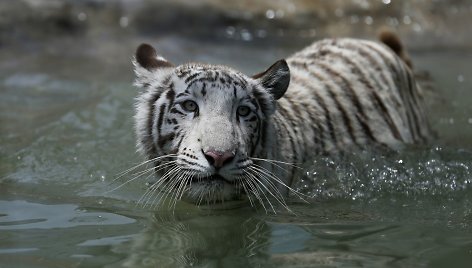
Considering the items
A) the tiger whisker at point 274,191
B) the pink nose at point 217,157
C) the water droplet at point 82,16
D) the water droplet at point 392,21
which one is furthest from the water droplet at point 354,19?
the pink nose at point 217,157

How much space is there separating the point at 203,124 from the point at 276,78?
529mm

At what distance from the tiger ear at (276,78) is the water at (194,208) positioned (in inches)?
19.4

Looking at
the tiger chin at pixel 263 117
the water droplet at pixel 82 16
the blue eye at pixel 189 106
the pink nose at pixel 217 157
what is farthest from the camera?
the water droplet at pixel 82 16

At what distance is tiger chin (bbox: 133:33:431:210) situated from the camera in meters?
3.44

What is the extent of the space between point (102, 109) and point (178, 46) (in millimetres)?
2016

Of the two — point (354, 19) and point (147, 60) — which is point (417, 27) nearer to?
point (354, 19)

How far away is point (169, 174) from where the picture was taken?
3.57 metres

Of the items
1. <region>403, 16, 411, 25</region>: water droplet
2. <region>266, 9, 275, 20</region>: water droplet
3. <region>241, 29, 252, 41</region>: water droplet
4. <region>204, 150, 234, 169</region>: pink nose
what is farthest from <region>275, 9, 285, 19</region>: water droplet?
<region>204, 150, 234, 169</region>: pink nose

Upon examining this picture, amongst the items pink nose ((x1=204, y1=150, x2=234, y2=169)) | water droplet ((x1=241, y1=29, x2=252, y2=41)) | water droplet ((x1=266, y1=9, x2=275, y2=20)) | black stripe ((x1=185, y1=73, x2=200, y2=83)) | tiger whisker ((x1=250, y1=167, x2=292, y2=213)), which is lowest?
tiger whisker ((x1=250, y1=167, x2=292, y2=213))

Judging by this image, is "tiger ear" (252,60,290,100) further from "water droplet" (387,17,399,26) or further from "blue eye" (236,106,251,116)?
"water droplet" (387,17,399,26)

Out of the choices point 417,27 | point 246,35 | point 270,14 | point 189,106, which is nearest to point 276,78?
point 189,106

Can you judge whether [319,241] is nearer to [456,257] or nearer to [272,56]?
[456,257]

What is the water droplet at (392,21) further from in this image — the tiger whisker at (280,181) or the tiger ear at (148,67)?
the tiger ear at (148,67)

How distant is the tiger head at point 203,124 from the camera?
3.37 metres
